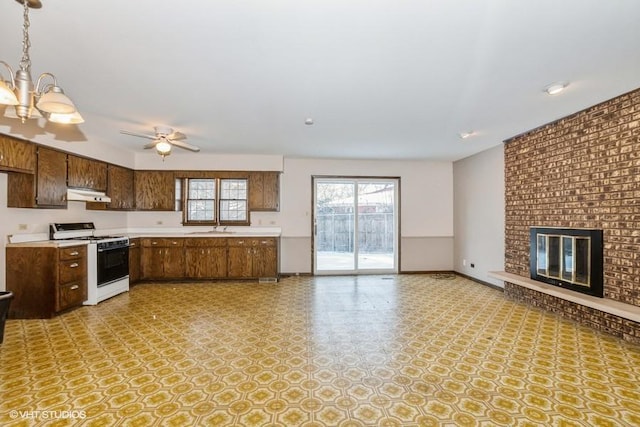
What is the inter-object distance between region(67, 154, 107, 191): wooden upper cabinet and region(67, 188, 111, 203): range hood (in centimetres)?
8

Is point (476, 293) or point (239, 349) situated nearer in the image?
point (239, 349)

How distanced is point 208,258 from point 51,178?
9.08 feet

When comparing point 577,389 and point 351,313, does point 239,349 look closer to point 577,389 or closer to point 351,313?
point 351,313

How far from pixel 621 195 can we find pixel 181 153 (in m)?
6.94

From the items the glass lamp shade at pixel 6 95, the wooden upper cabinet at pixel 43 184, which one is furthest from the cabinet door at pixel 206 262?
the glass lamp shade at pixel 6 95

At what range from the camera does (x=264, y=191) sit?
6.49 m

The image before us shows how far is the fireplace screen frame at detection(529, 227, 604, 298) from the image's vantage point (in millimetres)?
3564

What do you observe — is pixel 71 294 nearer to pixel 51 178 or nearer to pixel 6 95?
pixel 51 178

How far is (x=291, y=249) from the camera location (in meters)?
6.77

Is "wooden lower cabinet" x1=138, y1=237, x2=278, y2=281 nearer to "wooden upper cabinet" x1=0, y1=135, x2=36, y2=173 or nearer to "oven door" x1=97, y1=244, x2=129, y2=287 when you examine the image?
"oven door" x1=97, y1=244, x2=129, y2=287

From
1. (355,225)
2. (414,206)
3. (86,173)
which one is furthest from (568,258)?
(86,173)

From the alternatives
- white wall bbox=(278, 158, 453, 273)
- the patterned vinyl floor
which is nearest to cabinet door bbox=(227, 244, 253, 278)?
white wall bbox=(278, 158, 453, 273)

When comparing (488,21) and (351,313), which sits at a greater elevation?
(488,21)

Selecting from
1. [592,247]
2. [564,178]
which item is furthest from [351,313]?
[564,178]
